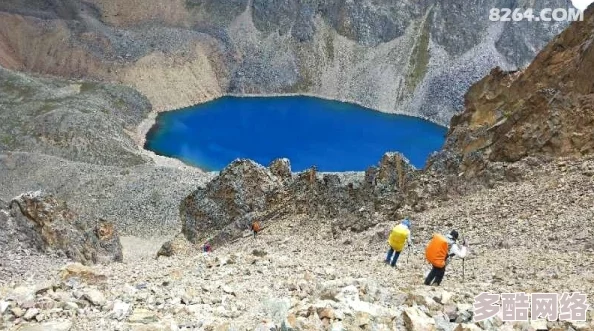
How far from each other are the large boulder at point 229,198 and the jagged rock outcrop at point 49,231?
5893 mm

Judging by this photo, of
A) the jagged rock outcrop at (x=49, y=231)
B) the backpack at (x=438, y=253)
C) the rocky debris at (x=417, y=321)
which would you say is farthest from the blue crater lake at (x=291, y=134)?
the rocky debris at (x=417, y=321)

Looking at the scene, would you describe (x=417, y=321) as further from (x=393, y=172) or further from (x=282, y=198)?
(x=282, y=198)

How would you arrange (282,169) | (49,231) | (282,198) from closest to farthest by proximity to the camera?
(49,231), (282,198), (282,169)

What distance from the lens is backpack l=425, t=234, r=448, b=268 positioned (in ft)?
46.1

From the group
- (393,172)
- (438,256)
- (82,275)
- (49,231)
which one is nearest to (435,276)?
(438,256)

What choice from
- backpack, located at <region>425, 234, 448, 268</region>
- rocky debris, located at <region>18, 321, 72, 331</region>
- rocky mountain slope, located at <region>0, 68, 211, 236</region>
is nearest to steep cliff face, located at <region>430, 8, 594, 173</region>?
backpack, located at <region>425, 234, 448, 268</region>

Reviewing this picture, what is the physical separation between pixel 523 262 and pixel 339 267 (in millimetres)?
5101

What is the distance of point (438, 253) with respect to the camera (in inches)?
555

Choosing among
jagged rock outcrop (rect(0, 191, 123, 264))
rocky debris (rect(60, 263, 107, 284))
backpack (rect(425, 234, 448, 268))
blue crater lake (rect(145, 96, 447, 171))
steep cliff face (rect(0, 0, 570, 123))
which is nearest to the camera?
backpack (rect(425, 234, 448, 268))

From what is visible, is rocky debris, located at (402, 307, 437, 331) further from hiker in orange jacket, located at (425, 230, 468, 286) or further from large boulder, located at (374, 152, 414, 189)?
large boulder, located at (374, 152, 414, 189)

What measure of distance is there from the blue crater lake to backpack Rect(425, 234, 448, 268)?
2597 inches

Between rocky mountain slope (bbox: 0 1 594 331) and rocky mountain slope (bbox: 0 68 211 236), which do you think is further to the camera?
rocky mountain slope (bbox: 0 68 211 236)

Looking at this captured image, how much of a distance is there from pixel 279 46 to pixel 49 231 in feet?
350

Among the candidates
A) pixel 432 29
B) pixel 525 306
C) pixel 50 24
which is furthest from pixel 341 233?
pixel 432 29
